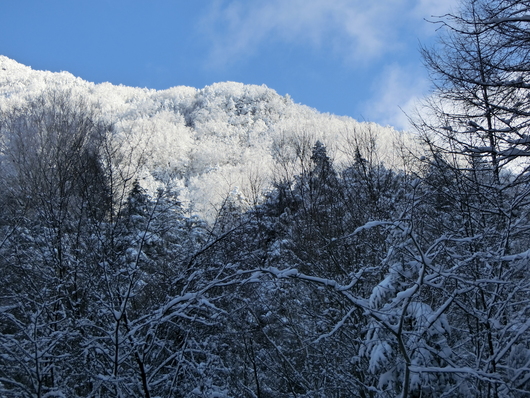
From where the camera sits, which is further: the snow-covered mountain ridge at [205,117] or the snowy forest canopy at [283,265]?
the snow-covered mountain ridge at [205,117]

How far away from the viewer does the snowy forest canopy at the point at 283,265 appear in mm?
2309

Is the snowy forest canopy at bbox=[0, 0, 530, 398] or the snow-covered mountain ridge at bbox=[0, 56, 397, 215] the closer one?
the snowy forest canopy at bbox=[0, 0, 530, 398]

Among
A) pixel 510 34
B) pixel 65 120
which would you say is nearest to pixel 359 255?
pixel 510 34

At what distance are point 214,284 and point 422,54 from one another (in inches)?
180

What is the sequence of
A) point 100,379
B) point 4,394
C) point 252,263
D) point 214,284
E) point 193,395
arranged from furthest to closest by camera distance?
1. point 252,263
2. point 193,395
3. point 4,394
4. point 100,379
5. point 214,284

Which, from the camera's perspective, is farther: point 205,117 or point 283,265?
point 205,117

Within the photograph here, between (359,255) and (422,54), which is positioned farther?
(359,255)

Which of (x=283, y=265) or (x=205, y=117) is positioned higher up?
(x=205, y=117)

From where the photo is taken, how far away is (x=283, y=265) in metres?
7.05

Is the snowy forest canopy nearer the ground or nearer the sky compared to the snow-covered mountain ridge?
nearer the ground

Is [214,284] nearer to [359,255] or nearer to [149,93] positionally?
[359,255]

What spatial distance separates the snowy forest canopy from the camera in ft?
7.57

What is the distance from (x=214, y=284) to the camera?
195 cm

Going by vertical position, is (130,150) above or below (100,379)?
above
